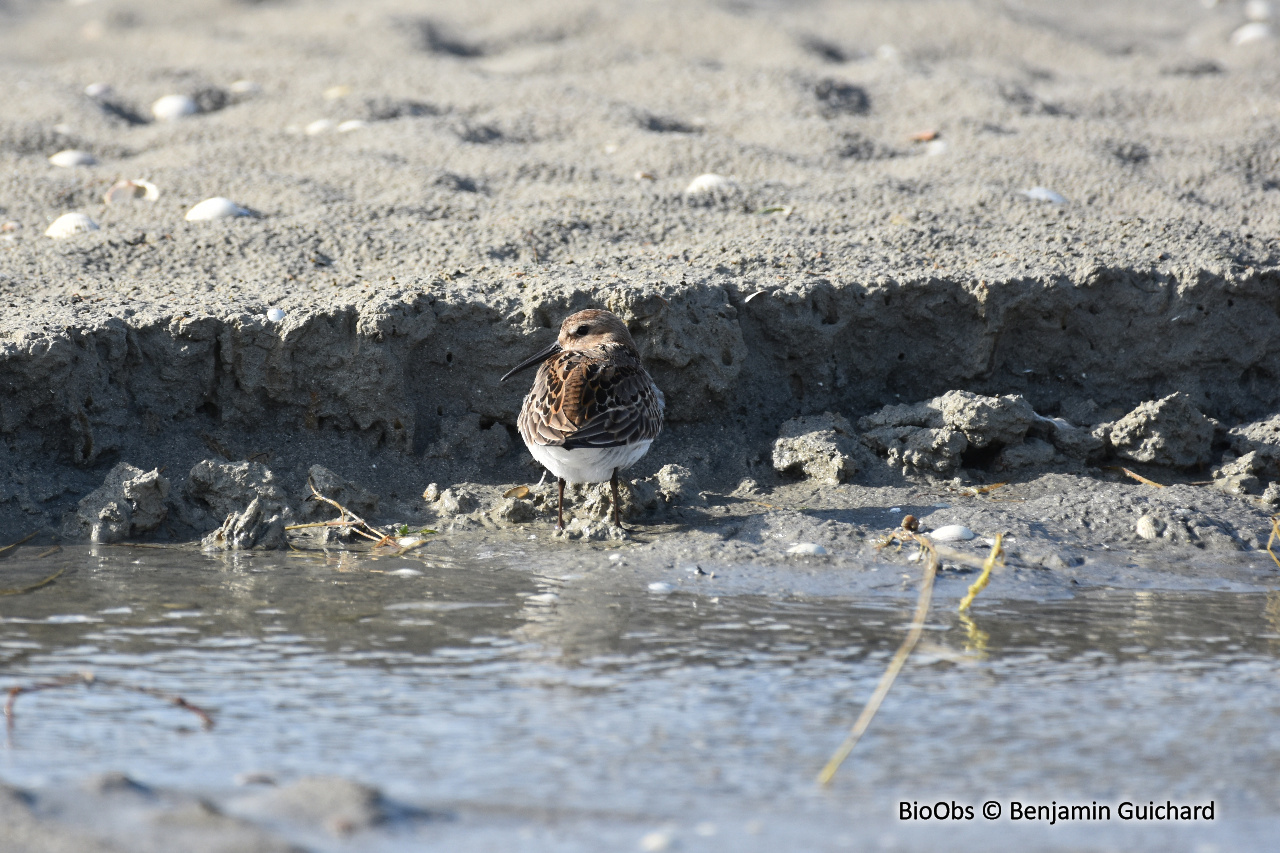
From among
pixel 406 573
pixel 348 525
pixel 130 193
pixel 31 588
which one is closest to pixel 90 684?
pixel 31 588

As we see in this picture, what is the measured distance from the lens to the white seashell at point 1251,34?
1141 centimetres

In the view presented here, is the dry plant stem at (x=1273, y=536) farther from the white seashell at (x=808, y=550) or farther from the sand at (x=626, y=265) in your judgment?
the white seashell at (x=808, y=550)

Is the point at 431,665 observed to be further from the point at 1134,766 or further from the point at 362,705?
the point at 1134,766

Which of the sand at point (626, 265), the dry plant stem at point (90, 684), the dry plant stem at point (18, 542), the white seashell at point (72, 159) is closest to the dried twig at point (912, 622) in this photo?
the sand at point (626, 265)

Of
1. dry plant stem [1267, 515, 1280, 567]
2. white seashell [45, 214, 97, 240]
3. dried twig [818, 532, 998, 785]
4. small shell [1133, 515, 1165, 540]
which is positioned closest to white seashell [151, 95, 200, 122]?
white seashell [45, 214, 97, 240]

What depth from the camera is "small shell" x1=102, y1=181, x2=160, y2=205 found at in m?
7.16

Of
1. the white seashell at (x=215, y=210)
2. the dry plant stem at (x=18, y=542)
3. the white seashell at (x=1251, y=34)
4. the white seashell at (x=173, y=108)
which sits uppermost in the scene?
the white seashell at (x=1251, y=34)

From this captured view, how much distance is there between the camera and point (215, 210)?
6.80 meters

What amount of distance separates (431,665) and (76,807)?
1171 millimetres

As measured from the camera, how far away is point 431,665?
146 inches

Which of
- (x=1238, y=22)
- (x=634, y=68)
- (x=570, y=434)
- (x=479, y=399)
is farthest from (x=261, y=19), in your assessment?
(x=1238, y=22)

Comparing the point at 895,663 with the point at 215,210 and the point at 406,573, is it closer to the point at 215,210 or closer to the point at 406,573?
the point at 406,573

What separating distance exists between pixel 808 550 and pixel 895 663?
1.45 m

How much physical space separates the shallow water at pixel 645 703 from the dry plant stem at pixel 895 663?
1.4 inches
